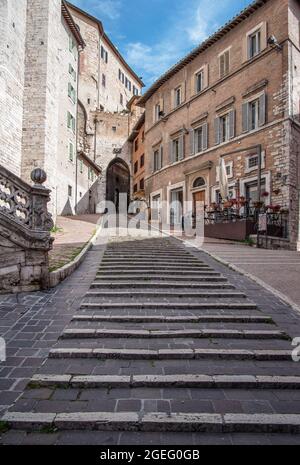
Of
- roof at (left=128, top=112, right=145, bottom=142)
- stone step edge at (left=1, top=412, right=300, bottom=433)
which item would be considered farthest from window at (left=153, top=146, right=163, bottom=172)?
stone step edge at (left=1, top=412, right=300, bottom=433)

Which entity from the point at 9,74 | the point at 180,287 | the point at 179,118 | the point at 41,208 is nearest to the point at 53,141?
the point at 9,74

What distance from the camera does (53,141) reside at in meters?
17.0

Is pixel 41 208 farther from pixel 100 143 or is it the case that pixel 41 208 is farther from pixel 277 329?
pixel 100 143

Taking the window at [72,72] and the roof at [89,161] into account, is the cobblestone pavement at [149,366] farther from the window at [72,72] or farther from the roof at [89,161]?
the window at [72,72]

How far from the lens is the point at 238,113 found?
1725 cm

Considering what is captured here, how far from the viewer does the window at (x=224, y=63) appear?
18320 millimetres

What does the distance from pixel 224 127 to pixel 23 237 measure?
52.8 feet

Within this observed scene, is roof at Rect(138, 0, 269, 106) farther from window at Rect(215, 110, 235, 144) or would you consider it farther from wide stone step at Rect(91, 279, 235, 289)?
wide stone step at Rect(91, 279, 235, 289)

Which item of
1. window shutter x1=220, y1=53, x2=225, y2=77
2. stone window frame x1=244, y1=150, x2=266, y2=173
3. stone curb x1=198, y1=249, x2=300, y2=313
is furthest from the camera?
window shutter x1=220, y1=53, x2=225, y2=77

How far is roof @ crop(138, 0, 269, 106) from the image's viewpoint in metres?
16.3

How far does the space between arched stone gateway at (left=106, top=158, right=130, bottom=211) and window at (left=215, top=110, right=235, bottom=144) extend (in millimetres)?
18930

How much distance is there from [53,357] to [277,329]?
10.5ft

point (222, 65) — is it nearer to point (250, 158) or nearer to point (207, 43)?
point (207, 43)
